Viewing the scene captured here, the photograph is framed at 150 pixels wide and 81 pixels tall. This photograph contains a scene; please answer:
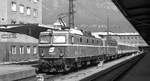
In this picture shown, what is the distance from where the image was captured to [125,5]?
14273 mm

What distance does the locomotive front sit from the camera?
19188 mm

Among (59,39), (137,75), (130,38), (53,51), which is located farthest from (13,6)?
(130,38)

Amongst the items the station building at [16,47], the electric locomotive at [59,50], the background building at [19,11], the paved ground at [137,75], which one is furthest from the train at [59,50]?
the background building at [19,11]

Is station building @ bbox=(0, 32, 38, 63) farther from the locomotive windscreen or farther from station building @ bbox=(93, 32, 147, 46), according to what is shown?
station building @ bbox=(93, 32, 147, 46)

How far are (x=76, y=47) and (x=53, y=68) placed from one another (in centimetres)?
265

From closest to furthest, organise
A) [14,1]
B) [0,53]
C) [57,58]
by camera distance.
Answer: [57,58] < [0,53] < [14,1]

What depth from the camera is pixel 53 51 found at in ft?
63.5

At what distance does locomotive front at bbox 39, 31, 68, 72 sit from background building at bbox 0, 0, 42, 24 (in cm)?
3079

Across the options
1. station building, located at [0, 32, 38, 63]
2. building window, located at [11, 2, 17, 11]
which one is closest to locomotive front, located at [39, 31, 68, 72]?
station building, located at [0, 32, 38, 63]

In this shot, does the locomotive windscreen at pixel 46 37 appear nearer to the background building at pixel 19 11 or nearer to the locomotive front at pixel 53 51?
the locomotive front at pixel 53 51

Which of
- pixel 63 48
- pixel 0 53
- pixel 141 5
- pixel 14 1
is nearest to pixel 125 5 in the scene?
pixel 141 5

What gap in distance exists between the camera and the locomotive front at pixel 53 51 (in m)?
19.2

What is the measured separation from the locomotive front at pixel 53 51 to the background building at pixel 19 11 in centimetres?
3079

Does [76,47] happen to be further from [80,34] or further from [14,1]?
[14,1]
